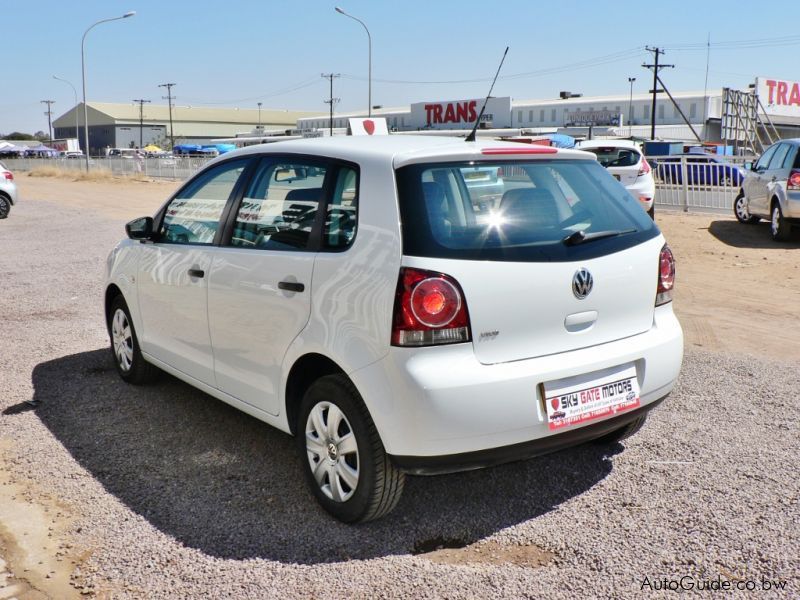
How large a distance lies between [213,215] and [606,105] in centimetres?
8518

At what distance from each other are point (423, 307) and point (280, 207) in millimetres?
1194

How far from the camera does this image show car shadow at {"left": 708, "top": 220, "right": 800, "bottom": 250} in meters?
13.2

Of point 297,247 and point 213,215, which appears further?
point 213,215

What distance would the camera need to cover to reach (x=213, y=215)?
15.0ft

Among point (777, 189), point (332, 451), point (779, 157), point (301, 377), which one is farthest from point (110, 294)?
point (779, 157)

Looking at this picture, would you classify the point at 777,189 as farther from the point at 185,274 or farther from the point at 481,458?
the point at 481,458

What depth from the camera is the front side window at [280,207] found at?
153 inches

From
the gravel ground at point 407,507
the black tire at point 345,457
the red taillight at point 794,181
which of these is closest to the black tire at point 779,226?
the red taillight at point 794,181

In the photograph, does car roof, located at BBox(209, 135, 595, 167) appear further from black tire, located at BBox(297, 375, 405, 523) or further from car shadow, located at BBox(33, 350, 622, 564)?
car shadow, located at BBox(33, 350, 622, 564)

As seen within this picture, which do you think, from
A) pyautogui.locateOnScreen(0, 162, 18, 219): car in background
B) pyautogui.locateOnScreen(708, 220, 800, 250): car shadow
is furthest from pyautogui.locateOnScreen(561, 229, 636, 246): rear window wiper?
pyautogui.locateOnScreen(0, 162, 18, 219): car in background

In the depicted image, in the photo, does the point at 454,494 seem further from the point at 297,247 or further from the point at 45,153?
the point at 45,153

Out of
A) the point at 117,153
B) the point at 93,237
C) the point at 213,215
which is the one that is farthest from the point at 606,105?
the point at 213,215

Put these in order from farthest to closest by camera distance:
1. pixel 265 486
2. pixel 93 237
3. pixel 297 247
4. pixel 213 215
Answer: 1. pixel 93 237
2. pixel 213 215
3. pixel 265 486
4. pixel 297 247

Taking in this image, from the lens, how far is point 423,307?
3258 mm
